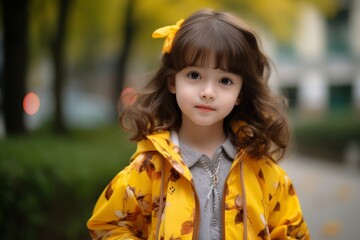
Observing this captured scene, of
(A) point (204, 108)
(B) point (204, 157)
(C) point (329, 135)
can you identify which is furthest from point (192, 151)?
(C) point (329, 135)

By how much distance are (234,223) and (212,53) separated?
693 millimetres

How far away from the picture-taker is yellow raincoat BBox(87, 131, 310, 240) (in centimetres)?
210

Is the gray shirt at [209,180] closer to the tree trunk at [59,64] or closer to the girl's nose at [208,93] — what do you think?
the girl's nose at [208,93]

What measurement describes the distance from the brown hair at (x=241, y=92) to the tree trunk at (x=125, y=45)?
295 inches

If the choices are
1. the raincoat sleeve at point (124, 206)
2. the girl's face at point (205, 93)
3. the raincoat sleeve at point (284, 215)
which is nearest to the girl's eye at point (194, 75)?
the girl's face at point (205, 93)

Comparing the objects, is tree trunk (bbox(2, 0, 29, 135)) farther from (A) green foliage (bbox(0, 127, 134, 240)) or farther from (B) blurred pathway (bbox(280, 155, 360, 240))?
(B) blurred pathway (bbox(280, 155, 360, 240))

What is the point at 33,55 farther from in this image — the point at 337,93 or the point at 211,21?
the point at 337,93

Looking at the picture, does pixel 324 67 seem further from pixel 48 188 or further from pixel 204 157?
pixel 204 157

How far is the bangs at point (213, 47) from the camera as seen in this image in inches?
83.8

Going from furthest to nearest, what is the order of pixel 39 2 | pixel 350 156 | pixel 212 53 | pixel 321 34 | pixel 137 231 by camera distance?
pixel 321 34
pixel 350 156
pixel 39 2
pixel 137 231
pixel 212 53

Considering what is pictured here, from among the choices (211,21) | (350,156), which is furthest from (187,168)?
(350,156)

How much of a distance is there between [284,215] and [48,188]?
202cm

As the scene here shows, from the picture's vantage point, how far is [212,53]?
2.13 m

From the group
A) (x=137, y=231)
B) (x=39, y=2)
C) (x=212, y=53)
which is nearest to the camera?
(x=212, y=53)
